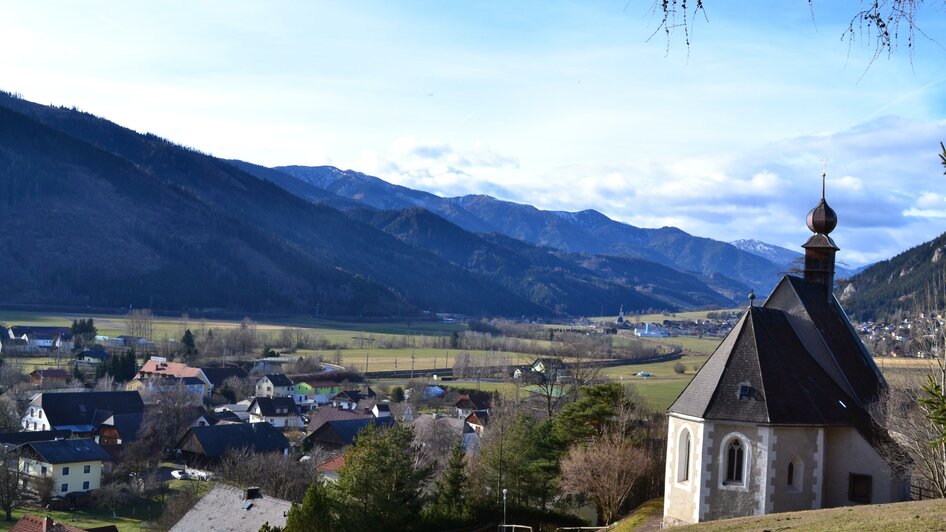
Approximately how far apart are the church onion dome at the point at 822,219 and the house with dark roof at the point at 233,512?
22.7 m

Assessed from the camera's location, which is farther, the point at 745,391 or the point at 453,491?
the point at 453,491

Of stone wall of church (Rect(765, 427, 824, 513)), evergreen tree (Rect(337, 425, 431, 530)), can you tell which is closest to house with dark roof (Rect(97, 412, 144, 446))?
evergreen tree (Rect(337, 425, 431, 530))

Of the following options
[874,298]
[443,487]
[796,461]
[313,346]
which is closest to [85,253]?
[313,346]

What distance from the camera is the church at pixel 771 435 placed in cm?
2603

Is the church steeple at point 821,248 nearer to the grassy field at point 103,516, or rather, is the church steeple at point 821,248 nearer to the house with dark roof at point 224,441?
the grassy field at point 103,516

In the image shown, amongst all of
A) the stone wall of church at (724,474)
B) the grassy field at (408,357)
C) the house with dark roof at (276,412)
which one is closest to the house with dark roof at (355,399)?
the house with dark roof at (276,412)

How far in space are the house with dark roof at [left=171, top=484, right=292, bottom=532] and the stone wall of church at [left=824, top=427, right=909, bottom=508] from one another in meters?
19.7

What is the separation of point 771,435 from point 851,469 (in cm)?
330

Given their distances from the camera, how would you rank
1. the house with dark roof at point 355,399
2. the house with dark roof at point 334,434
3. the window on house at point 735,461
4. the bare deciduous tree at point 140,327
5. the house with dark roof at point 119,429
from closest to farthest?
the window on house at point 735,461 < the house with dark roof at point 334,434 < the house with dark roof at point 119,429 < the house with dark roof at point 355,399 < the bare deciduous tree at point 140,327

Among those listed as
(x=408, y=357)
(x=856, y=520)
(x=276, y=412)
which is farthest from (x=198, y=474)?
(x=408, y=357)

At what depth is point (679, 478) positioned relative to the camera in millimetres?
27547

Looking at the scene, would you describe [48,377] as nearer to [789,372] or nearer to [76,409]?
[76,409]

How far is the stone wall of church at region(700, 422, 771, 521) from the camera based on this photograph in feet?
84.9

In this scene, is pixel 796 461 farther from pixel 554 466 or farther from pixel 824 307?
pixel 554 466
